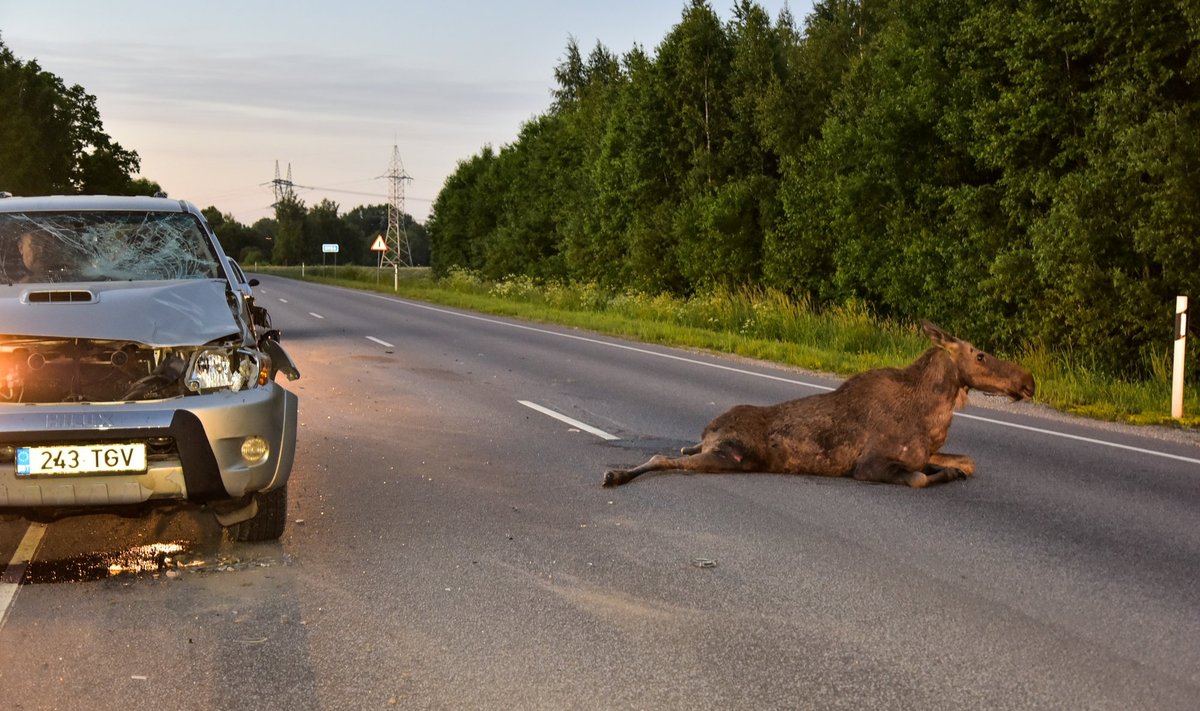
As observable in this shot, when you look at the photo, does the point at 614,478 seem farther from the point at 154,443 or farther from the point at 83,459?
the point at 83,459

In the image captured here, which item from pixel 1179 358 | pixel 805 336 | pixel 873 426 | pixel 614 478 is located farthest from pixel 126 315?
pixel 805 336

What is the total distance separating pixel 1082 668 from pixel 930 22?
71.9ft

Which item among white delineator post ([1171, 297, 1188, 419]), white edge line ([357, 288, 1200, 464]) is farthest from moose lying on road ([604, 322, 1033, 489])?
white delineator post ([1171, 297, 1188, 419])

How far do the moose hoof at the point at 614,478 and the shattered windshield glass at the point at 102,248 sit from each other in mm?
2984

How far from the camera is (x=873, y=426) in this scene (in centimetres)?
766

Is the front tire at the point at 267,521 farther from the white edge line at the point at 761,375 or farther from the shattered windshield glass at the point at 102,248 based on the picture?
the white edge line at the point at 761,375

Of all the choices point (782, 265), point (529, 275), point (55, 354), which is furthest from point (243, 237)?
A: point (55, 354)

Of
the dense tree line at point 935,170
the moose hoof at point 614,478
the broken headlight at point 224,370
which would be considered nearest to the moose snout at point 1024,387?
the moose hoof at point 614,478

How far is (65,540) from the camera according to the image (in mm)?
6422

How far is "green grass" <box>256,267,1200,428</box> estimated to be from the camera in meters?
13.2

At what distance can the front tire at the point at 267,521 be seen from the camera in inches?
245

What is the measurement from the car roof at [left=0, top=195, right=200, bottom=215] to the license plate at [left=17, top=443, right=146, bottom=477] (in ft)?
9.06

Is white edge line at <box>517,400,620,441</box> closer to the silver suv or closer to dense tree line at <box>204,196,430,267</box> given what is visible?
the silver suv

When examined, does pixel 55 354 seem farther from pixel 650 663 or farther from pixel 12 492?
pixel 650 663
